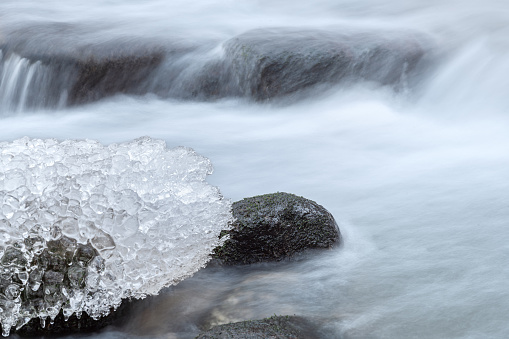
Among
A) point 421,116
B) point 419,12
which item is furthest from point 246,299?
point 419,12

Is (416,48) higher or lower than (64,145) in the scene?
higher

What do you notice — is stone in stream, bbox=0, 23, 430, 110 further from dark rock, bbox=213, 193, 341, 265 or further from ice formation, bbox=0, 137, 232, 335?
ice formation, bbox=0, 137, 232, 335

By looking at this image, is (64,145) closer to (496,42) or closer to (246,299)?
(246,299)

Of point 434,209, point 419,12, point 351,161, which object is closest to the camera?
point 434,209

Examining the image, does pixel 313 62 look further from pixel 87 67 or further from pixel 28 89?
pixel 28 89

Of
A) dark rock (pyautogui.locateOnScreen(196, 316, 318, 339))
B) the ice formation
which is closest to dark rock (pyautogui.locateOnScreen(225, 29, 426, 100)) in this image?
the ice formation

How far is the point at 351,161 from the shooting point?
18.5 ft

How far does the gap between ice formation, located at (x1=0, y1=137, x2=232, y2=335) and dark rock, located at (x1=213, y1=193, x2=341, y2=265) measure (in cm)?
63

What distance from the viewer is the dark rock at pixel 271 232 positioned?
12.0 feet

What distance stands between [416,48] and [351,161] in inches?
94.0

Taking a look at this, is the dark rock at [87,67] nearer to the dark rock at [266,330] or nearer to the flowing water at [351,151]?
the flowing water at [351,151]

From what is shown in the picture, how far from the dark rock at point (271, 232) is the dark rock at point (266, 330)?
687 millimetres

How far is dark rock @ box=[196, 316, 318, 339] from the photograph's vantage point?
2664mm

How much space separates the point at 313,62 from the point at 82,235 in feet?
15.2
